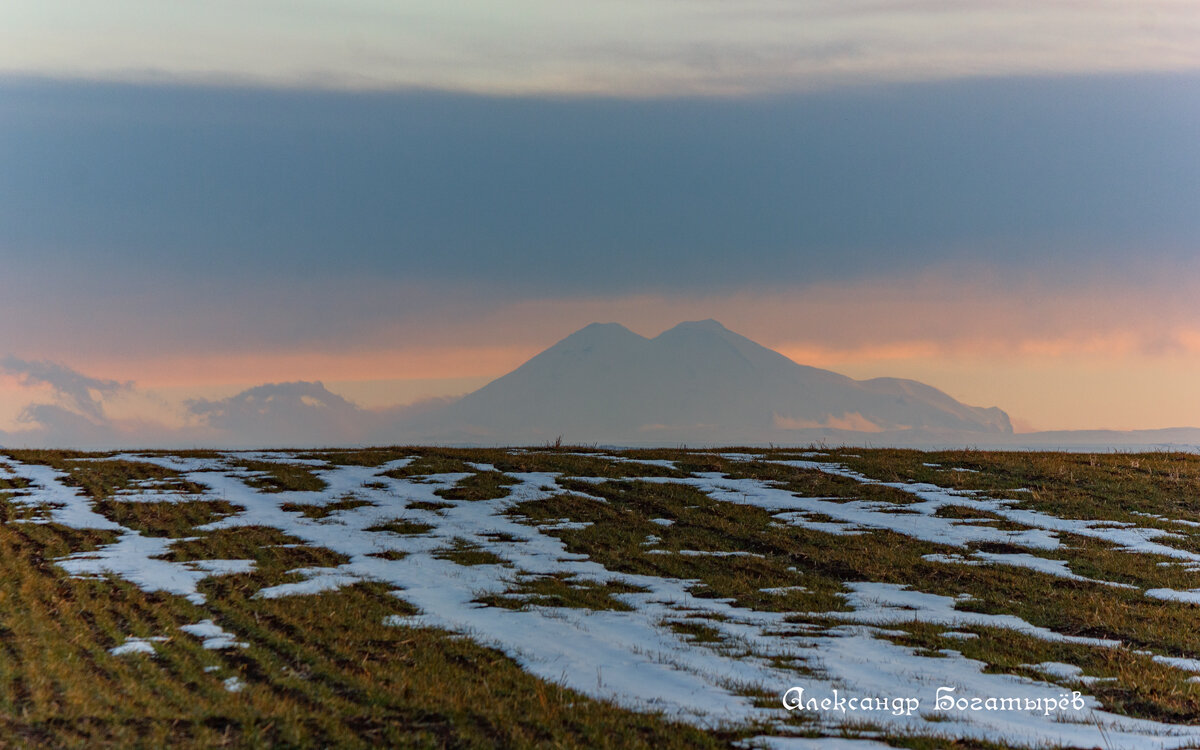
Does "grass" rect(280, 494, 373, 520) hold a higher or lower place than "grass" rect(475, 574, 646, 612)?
higher

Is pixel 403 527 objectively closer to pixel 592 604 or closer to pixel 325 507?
pixel 325 507

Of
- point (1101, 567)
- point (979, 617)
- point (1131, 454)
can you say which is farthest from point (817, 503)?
point (1131, 454)

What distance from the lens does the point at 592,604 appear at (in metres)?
18.6

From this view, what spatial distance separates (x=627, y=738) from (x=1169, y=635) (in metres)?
12.7

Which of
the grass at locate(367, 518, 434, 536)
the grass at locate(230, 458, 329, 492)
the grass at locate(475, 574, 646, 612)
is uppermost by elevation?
the grass at locate(230, 458, 329, 492)

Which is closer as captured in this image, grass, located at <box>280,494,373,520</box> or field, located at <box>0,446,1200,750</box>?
field, located at <box>0,446,1200,750</box>

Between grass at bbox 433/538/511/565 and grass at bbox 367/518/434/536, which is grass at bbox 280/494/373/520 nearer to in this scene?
grass at bbox 367/518/434/536

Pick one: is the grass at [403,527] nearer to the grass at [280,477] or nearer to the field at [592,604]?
the field at [592,604]

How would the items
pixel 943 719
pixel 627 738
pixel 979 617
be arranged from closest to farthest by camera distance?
1. pixel 627 738
2. pixel 943 719
3. pixel 979 617

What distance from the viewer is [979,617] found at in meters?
18.7

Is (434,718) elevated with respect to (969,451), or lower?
lower

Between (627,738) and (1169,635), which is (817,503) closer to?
(1169,635)

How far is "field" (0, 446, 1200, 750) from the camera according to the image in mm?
11539

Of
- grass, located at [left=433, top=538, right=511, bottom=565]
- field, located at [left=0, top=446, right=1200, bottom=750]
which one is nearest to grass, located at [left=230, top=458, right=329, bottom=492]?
field, located at [left=0, top=446, right=1200, bottom=750]
